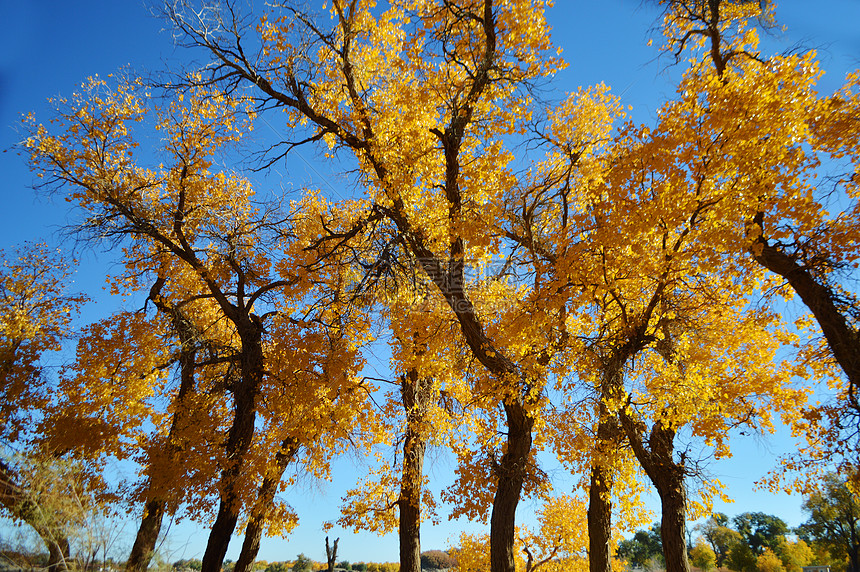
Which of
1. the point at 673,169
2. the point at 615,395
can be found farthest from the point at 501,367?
the point at 673,169

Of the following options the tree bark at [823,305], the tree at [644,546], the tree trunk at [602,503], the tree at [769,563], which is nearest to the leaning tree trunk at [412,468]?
the tree trunk at [602,503]

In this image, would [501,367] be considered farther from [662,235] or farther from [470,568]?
[470,568]

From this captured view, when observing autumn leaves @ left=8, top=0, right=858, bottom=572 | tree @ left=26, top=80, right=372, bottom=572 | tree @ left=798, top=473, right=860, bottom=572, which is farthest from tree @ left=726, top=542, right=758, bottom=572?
tree @ left=26, top=80, right=372, bottom=572

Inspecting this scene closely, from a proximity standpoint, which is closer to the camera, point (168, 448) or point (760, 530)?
point (168, 448)

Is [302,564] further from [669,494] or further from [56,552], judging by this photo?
[669,494]

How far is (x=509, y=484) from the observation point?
760cm

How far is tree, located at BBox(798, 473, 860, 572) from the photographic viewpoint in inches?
947

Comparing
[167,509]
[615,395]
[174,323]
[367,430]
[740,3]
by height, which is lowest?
[167,509]

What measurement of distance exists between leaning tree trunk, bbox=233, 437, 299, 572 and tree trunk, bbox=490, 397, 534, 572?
4.72m

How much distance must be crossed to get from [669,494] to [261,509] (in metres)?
7.91

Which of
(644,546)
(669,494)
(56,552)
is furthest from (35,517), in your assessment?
(644,546)

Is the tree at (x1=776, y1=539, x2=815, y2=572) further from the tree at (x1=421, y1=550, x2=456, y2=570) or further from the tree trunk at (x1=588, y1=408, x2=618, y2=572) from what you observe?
the tree trunk at (x1=588, y1=408, x2=618, y2=572)

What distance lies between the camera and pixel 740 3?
8297 millimetres

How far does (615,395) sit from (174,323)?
10094 millimetres
